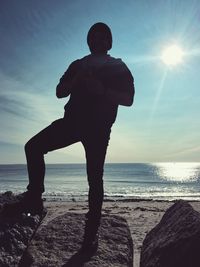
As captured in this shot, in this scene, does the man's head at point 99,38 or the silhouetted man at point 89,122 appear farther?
the man's head at point 99,38

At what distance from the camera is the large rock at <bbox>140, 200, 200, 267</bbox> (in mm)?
3975

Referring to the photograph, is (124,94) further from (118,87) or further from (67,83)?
(67,83)

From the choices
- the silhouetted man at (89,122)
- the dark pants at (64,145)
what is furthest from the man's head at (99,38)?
the dark pants at (64,145)

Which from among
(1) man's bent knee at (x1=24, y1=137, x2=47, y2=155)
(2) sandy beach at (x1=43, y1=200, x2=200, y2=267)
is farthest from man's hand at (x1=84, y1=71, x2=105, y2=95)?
(2) sandy beach at (x1=43, y1=200, x2=200, y2=267)

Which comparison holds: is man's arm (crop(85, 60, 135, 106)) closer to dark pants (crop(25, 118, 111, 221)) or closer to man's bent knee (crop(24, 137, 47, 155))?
dark pants (crop(25, 118, 111, 221))

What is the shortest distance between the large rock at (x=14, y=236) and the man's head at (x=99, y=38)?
→ 2514mm

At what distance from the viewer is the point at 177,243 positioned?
13.8 ft

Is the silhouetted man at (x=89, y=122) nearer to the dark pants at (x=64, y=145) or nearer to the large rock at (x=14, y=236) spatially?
the dark pants at (x=64, y=145)

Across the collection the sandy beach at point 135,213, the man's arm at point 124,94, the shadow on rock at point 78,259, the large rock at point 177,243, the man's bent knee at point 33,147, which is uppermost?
the man's arm at point 124,94

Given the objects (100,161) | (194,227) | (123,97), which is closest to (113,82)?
(123,97)

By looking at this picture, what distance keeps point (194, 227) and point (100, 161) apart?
1.45 m

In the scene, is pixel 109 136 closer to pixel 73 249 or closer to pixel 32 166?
pixel 32 166

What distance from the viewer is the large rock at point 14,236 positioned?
4.43m

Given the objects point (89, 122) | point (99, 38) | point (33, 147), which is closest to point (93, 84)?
point (89, 122)
